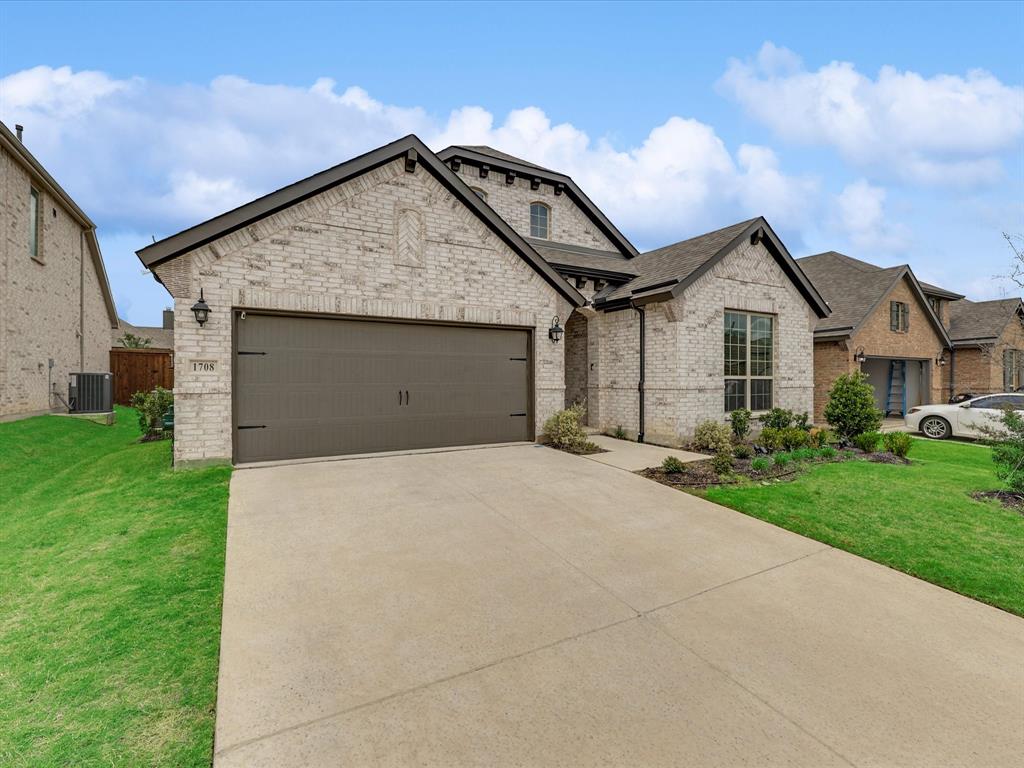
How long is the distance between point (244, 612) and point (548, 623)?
2239 millimetres

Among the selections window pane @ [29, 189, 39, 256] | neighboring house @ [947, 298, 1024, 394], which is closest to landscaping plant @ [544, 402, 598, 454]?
window pane @ [29, 189, 39, 256]

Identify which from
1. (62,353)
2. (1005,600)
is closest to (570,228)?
(1005,600)

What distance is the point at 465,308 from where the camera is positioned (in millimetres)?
9469

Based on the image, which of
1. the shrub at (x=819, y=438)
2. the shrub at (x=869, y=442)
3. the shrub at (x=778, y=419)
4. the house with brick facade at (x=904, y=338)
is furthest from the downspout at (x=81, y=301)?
the house with brick facade at (x=904, y=338)

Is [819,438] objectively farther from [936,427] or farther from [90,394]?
[90,394]

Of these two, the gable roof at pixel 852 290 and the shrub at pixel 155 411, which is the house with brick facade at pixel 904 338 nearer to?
the gable roof at pixel 852 290

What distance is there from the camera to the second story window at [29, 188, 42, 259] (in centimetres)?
1395

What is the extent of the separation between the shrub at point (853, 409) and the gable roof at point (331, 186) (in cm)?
663

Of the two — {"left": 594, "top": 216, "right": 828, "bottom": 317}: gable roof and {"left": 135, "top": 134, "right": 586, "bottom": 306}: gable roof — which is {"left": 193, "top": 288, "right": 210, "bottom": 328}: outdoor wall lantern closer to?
{"left": 135, "top": 134, "right": 586, "bottom": 306}: gable roof

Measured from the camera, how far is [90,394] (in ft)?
49.3

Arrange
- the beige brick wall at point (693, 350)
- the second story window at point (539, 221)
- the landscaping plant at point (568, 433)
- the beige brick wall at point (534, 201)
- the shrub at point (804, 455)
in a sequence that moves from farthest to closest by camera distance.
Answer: the second story window at point (539, 221) < the beige brick wall at point (534, 201) < the beige brick wall at point (693, 350) < the landscaping plant at point (568, 433) < the shrub at point (804, 455)

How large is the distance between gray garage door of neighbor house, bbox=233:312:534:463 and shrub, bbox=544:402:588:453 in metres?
0.55

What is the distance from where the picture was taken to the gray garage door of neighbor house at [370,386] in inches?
313

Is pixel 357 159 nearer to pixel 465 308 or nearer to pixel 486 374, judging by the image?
pixel 465 308
